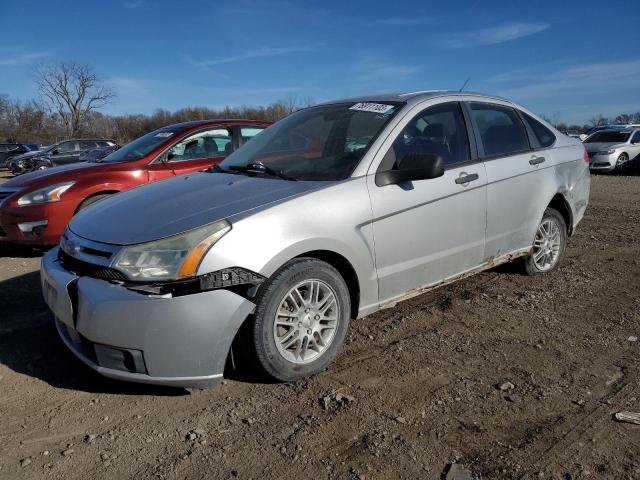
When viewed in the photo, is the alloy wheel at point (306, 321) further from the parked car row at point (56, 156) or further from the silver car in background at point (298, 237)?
the parked car row at point (56, 156)

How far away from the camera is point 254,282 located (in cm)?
268

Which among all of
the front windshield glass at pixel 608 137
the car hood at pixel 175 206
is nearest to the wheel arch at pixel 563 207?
the car hood at pixel 175 206

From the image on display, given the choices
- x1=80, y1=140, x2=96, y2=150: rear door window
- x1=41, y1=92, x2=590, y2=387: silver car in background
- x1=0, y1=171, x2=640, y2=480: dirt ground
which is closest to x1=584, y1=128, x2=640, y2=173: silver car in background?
x1=41, y1=92, x2=590, y2=387: silver car in background

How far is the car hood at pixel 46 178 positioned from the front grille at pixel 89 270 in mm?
3039

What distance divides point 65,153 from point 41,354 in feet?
76.9

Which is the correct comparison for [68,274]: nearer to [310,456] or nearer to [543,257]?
[310,456]

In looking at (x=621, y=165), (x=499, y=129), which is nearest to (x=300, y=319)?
(x=499, y=129)

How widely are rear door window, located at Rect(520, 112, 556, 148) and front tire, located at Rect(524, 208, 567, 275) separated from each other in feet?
2.03

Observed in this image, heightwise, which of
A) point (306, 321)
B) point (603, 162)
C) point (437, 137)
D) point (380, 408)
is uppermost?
point (437, 137)

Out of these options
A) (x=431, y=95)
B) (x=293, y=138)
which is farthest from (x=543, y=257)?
(x=293, y=138)

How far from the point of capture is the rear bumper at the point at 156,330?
252 cm

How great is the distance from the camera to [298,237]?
112 inches

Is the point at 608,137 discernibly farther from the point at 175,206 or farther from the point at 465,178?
the point at 175,206

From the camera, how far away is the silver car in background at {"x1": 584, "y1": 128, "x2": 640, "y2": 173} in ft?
56.8
